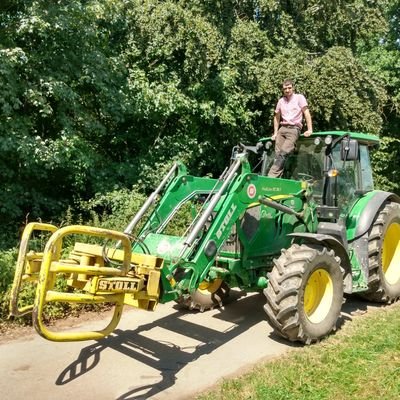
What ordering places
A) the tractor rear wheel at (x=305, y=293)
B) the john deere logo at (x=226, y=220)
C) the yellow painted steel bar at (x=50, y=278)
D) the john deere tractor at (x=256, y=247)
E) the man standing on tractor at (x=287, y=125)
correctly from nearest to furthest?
1. the yellow painted steel bar at (x=50, y=278)
2. the john deere tractor at (x=256, y=247)
3. the john deere logo at (x=226, y=220)
4. the tractor rear wheel at (x=305, y=293)
5. the man standing on tractor at (x=287, y=125)

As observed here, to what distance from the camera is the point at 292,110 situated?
6285 mm

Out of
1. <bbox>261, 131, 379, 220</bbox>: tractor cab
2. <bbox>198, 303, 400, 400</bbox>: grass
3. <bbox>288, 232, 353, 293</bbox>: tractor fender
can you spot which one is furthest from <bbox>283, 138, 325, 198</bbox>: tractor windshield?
<bbox>198, 303, 400, 400</bbox>: grass

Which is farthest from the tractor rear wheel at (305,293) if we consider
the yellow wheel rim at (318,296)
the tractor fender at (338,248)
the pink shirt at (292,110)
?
the pink shirt at (292,110)

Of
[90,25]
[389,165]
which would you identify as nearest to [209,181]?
[90,25]

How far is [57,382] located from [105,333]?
74cm

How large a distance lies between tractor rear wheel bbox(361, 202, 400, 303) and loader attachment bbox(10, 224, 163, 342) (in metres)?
3.30

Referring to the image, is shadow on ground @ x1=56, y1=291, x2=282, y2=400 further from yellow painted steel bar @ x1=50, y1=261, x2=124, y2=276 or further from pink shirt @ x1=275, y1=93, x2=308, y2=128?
pink shirt @ x1=275, y1=93, x2=308, y2=128

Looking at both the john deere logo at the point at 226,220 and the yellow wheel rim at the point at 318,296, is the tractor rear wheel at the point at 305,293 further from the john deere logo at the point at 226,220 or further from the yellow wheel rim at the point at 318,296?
the john deere logo at the point at 226,220

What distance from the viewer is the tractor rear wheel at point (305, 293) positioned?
4590mm

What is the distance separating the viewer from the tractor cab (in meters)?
5.83

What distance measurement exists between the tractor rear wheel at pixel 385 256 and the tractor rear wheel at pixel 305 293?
109 cm

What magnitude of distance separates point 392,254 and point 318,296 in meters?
2.27

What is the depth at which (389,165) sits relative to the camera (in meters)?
16.2

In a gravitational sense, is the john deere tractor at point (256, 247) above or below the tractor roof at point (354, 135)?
below
